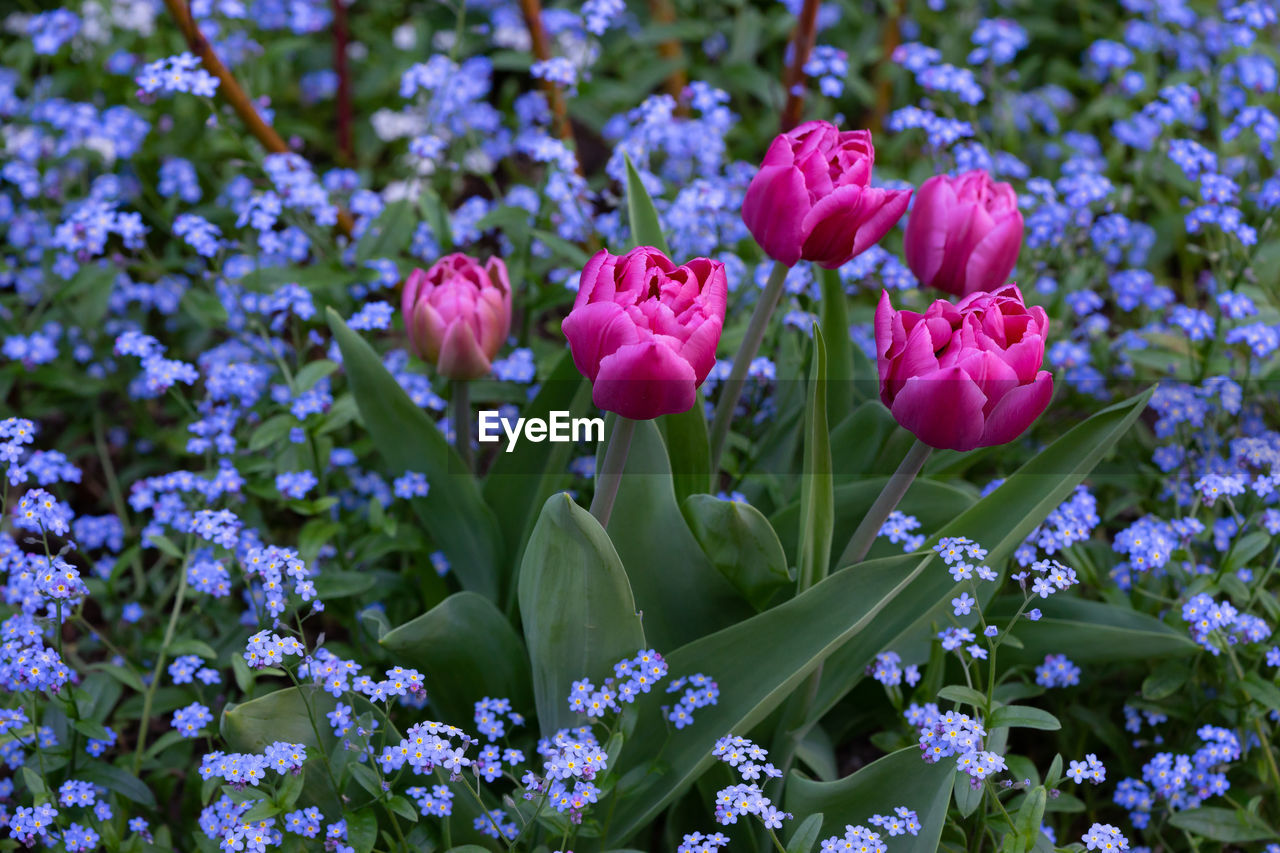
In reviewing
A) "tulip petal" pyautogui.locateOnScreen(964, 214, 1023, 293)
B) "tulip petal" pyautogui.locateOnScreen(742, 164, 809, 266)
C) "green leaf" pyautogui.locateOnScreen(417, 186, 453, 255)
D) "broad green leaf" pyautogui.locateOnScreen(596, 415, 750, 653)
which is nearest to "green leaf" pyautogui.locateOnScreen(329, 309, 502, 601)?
"broad green leaf" pyautogui.locateOnScreen(596, 415, 750, 653)

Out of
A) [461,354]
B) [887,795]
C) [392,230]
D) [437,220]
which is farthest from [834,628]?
[392,230]

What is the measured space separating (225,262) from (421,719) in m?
1.19

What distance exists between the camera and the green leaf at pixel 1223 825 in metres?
1.73

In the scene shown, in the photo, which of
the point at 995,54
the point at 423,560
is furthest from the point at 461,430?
the point at 995,54

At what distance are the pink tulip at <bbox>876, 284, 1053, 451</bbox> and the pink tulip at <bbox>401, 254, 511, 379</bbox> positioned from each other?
0.66 m

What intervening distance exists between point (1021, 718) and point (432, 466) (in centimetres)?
97

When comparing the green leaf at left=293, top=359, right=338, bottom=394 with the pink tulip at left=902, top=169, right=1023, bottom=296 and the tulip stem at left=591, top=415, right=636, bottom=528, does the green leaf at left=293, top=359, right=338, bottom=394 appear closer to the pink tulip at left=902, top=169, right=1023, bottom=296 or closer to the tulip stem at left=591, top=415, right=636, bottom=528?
the tulip stem at left=591, top=415, right=636, bottom=528

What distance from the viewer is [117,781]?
1.74 m

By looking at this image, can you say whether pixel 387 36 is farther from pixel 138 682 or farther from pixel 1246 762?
pixel 1246 762

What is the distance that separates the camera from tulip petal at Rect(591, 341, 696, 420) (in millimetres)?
1267

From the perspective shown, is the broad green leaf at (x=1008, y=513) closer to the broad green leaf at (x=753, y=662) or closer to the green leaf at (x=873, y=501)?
the broad green leaf at (x=753, y=662)

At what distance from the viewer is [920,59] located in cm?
273

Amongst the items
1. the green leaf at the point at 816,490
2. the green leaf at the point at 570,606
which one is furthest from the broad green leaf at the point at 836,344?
the green leaf at the point at 570,606

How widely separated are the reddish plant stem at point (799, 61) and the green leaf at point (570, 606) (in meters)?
1.69
